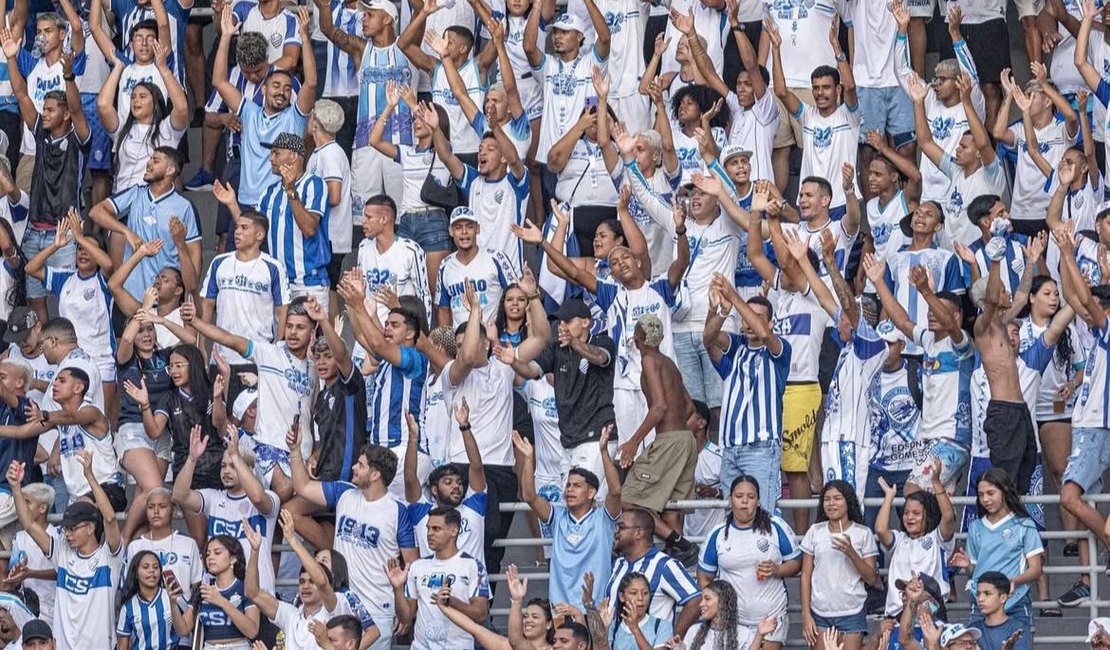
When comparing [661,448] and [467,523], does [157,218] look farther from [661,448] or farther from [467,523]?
[661,448]

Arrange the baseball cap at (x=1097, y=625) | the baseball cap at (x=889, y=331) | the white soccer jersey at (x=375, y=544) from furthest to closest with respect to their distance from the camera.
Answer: the baseball cap at (x=889, y=331)
the white soccer jersey at (x=375, y=544)
the baseball cap at (x=1097, y=625)

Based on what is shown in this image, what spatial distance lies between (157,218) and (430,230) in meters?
1.86

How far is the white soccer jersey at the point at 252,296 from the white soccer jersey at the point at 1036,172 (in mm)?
4988

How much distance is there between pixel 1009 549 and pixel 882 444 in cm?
146

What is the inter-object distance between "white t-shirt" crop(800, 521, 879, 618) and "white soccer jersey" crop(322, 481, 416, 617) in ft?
7.63

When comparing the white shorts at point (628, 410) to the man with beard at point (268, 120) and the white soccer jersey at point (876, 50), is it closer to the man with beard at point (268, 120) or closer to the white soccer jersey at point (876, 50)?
the man with beard at point (268, 120)

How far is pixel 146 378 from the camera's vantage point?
15.4m

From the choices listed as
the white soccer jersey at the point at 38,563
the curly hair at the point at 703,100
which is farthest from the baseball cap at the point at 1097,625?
the white soccer jersey at the point at 38,563

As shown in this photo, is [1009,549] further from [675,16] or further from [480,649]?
[675,16]

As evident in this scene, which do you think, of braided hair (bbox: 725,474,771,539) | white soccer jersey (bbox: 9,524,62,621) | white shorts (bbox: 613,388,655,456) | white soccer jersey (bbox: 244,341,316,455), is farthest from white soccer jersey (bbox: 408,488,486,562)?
white soccer jersey (bbox: 9,524,62,621)

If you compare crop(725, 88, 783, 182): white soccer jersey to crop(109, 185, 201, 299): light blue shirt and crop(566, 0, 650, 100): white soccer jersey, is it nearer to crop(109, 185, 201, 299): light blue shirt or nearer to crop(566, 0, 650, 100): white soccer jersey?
crop(566, 0, 650, 100): white soccer jersey

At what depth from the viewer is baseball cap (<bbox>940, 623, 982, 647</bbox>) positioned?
42.6 ft

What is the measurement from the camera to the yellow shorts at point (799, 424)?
14.8 meters

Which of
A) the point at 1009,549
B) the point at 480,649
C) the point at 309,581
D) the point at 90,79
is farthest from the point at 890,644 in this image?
the point at 90,79
